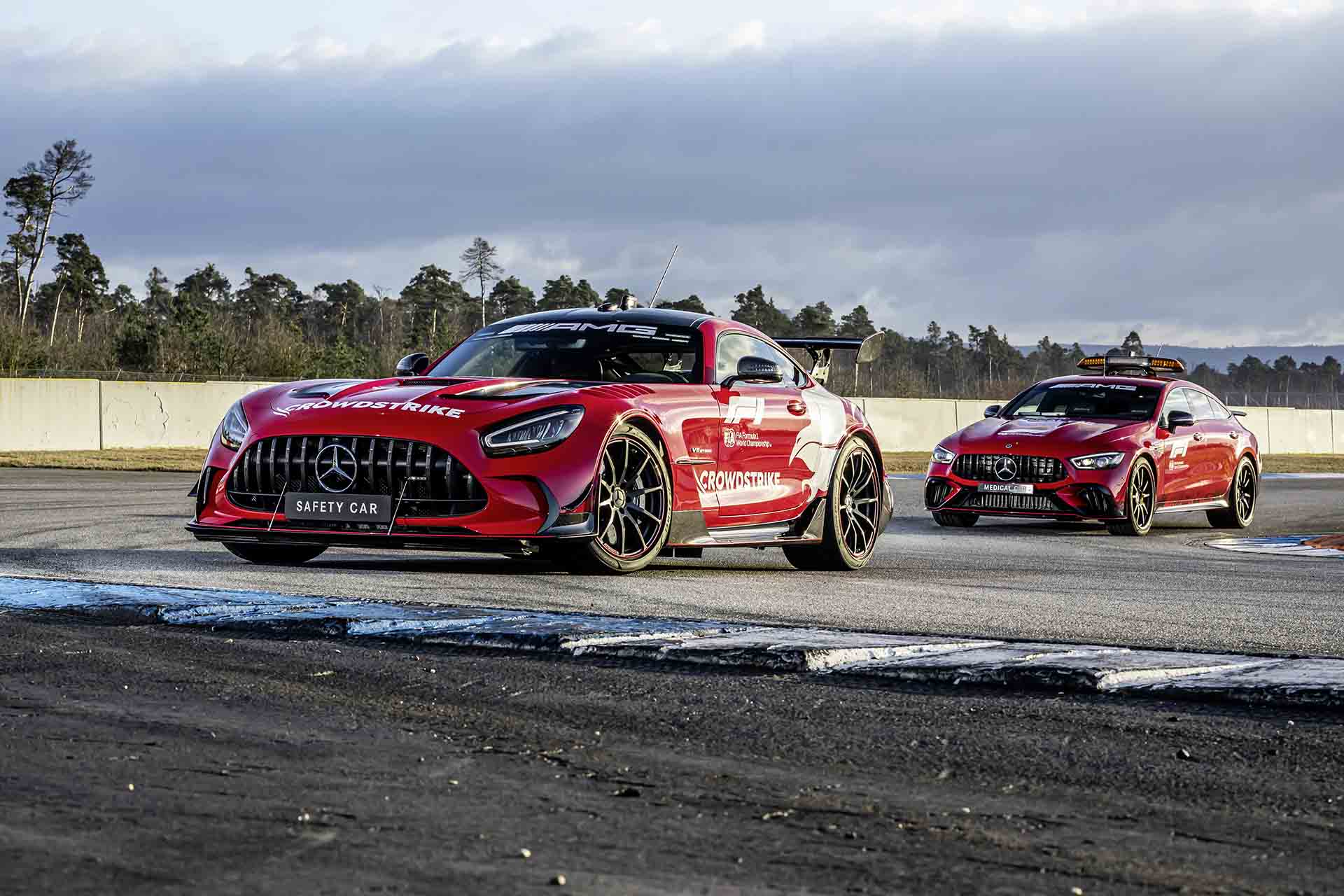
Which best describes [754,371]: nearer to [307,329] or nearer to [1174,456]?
[1174,456]

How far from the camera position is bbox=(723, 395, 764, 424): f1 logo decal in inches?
395

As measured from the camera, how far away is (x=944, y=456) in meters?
16.3

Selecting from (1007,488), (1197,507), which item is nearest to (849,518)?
(1007,488)

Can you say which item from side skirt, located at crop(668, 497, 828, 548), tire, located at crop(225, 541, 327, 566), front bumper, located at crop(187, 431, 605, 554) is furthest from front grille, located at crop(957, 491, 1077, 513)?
front bumper, located at crop(187, 431, 605, 554)

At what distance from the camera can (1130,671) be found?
206 inches

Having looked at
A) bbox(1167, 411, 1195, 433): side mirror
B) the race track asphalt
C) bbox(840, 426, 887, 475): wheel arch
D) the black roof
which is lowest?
the race track asphalt

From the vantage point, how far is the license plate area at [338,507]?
28.3 ft

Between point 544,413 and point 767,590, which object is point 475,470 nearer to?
point 544,413

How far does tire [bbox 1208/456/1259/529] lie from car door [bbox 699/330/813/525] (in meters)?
8.65

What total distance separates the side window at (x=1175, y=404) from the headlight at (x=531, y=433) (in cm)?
937

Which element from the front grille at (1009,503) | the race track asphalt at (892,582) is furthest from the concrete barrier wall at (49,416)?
the front grille at (1009,503)

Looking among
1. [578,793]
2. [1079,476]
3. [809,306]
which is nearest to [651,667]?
[578,793]

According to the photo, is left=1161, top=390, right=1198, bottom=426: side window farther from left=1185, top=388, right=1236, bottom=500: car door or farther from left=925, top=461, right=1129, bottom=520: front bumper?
left=925, top=461, right=1129, bottom=520: front bumper

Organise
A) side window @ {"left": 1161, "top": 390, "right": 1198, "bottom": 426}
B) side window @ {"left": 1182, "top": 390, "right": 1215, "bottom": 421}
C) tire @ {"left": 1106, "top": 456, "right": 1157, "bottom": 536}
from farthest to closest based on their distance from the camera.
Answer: side window @ {"left": 1182, "top": 390, "right": 1215, "bottom": 421} → side window @ {"left": 1161, "top": 390, "right": 1198, "bottom": 426} → tire @ {"left": 1106, "top": 456, "right": 1157, "bottom": 536}
